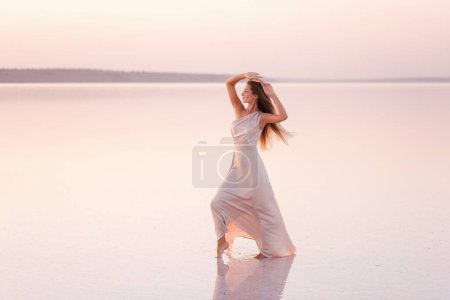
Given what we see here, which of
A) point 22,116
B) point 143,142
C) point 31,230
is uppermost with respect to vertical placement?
point 22,116

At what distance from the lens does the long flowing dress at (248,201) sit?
337 inches

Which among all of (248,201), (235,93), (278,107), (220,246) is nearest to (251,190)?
(248,201)

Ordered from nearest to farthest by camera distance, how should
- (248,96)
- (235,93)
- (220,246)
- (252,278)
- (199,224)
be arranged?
(252,278) < (220,246) < (248,96) < (235,93) < (199,224)

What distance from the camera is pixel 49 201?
11312mm

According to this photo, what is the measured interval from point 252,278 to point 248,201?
127 centimetres

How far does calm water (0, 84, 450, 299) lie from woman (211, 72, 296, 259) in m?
0.23

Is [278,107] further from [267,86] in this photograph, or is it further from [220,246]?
[220,246]

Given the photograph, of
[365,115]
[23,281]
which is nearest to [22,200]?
[23,281]

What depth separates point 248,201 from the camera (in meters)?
8.66

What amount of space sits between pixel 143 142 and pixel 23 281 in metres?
13.0

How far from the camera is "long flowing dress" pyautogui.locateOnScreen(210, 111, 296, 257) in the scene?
8.57 metres

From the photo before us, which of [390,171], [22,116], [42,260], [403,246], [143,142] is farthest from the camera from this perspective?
[22,116]

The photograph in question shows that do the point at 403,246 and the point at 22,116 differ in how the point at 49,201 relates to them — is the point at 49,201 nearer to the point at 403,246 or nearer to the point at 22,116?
the point at 403,246

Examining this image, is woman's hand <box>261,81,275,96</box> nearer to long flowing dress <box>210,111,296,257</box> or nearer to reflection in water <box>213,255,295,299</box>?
long flowing dress <box>210,111,296,257</box>
